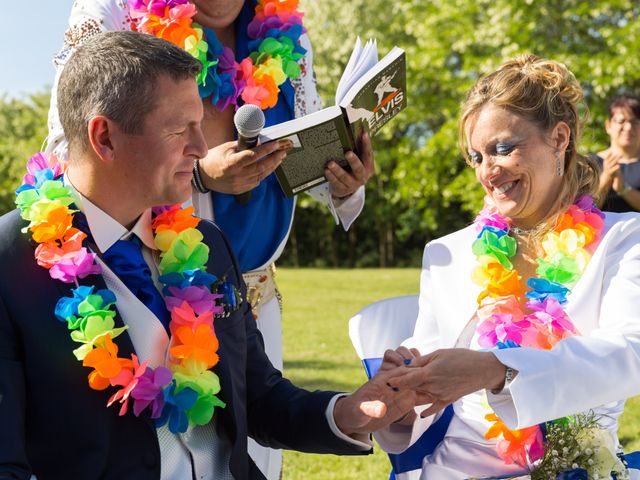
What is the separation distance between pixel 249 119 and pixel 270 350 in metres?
1.20

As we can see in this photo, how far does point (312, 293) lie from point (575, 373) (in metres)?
15.9

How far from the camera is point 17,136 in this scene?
46.1 meters

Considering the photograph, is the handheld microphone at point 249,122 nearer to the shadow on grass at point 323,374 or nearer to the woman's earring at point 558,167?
the woman's earring at point 558,167

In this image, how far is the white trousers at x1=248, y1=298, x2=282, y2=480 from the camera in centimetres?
354

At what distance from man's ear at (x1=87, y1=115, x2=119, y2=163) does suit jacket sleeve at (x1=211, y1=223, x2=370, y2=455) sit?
2.15 feet

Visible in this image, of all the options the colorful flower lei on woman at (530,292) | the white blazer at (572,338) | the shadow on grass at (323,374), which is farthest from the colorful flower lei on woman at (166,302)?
the shadow on grass at (323,374)

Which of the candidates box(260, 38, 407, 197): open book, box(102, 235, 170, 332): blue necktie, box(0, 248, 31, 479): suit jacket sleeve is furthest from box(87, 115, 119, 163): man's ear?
box(260, 38, 407, 197): open book

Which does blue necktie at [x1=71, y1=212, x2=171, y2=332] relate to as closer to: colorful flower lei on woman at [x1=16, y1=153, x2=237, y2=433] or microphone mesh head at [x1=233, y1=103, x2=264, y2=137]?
colorful flower lei on woman at [x1=16, y1=153, x2=237, y2=433]

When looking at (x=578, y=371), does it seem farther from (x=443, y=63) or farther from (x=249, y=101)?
(x=443, y=63)

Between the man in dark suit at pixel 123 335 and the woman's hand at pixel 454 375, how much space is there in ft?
0.24

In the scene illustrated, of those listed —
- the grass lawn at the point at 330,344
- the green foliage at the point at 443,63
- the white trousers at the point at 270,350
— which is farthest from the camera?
the green foliage at the point at 443,63

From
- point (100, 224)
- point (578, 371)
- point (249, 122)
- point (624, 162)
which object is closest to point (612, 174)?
point (624, 162)

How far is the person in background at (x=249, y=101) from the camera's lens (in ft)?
10.1

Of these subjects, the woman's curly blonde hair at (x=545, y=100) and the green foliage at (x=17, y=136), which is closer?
the woman's curly blonde hair at (x=545, y=100)
